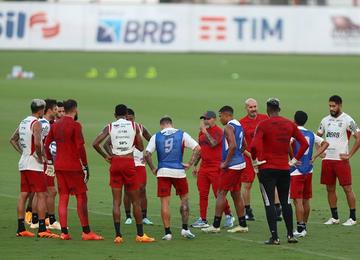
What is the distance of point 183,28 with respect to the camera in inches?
2542

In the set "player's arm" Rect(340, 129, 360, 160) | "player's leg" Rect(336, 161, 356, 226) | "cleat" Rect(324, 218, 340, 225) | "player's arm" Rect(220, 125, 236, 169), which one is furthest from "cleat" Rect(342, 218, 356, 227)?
"player's arm" Rect(220, 125, 236, 169)

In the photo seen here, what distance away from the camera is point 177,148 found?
17.6 meters

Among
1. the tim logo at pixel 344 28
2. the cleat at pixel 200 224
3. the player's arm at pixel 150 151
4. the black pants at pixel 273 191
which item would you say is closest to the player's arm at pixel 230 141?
the black pants at pixel 273 191

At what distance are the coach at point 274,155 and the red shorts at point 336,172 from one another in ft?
7.85

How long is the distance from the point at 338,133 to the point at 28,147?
18.0ft

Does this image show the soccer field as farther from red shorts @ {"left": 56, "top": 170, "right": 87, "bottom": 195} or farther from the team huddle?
red shorts @ {"left": 56, "top": 170, "right": 87, "bottom": 195}

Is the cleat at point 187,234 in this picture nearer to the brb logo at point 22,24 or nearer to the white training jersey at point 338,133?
the white training jersey at point 338,133

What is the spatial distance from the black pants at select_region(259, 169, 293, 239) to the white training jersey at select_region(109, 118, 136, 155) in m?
2.09

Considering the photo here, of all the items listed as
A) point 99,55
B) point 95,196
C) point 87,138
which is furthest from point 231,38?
point 95,196

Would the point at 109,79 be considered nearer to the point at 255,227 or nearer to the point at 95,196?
the point at 95,196

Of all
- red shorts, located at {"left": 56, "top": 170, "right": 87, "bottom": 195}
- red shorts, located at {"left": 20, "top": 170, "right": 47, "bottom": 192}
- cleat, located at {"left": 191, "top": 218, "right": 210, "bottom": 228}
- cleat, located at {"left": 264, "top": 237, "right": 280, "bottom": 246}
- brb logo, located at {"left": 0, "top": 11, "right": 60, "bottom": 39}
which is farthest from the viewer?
brb logo, located at {"left": 0, "top": 11, "right": 60, "bottom": 39}

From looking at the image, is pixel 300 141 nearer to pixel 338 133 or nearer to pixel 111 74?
pixel 338 133

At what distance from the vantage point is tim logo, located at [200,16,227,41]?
64312mm

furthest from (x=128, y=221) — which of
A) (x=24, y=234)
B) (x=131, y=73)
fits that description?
(x=131, y=73)
